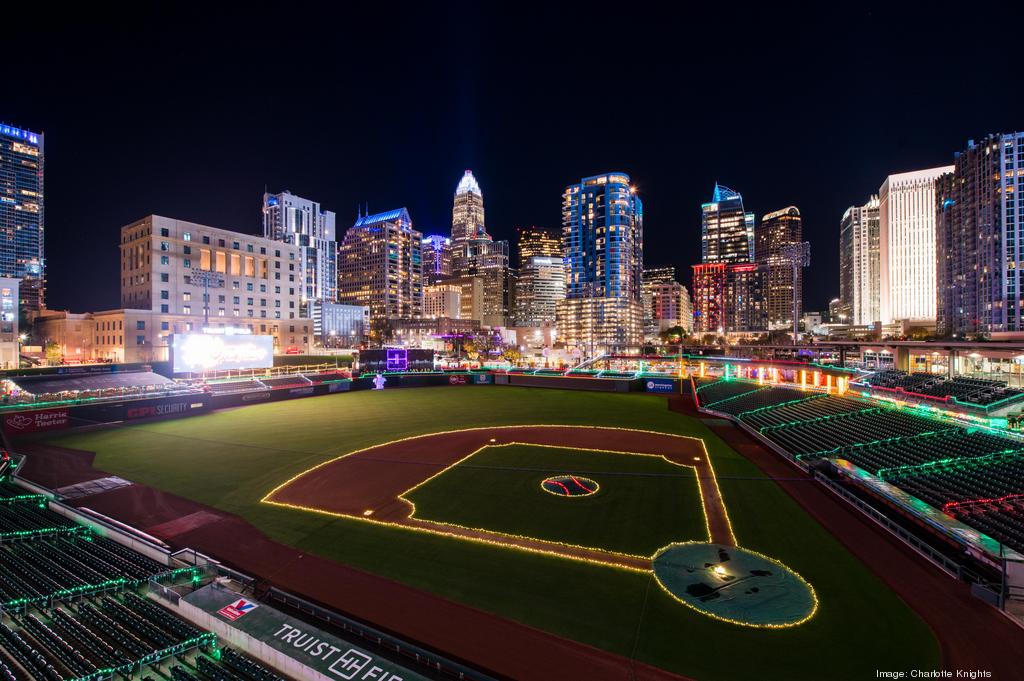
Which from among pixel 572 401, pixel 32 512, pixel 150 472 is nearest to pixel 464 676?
pixel 32 512

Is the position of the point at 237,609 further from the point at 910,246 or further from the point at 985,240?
the point at 910,246

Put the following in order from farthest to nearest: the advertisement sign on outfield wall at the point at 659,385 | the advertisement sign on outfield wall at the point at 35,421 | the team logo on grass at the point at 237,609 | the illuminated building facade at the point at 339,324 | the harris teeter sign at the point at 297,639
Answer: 1. the illuminated building facade at the point at 339,324
2. the advertisement sign on outfield wall at the point at 659,385
3. the advertisement sign on outfield wall at the point at 35,421
4. the team logo on grass at the point at 237,609
5. the harris teeter sign at the point at 297,639

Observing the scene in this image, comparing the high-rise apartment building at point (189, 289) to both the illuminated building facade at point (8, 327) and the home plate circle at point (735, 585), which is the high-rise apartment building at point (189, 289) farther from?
the home plate circle at point (735, 585)

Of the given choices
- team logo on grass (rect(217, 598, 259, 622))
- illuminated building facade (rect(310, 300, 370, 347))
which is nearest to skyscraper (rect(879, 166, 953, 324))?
illuminated building facade (rect(310, 300, 370, 347))

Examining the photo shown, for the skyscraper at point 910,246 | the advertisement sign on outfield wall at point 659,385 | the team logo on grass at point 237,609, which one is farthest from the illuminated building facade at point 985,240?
the team logo on grass at point 237,609

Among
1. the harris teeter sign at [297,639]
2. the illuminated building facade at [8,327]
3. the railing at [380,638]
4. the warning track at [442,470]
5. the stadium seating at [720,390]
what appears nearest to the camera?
the harris teeter sign at [297,639]

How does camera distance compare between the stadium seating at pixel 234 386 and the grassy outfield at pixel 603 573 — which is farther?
the stadium seating at pixel 234 386
